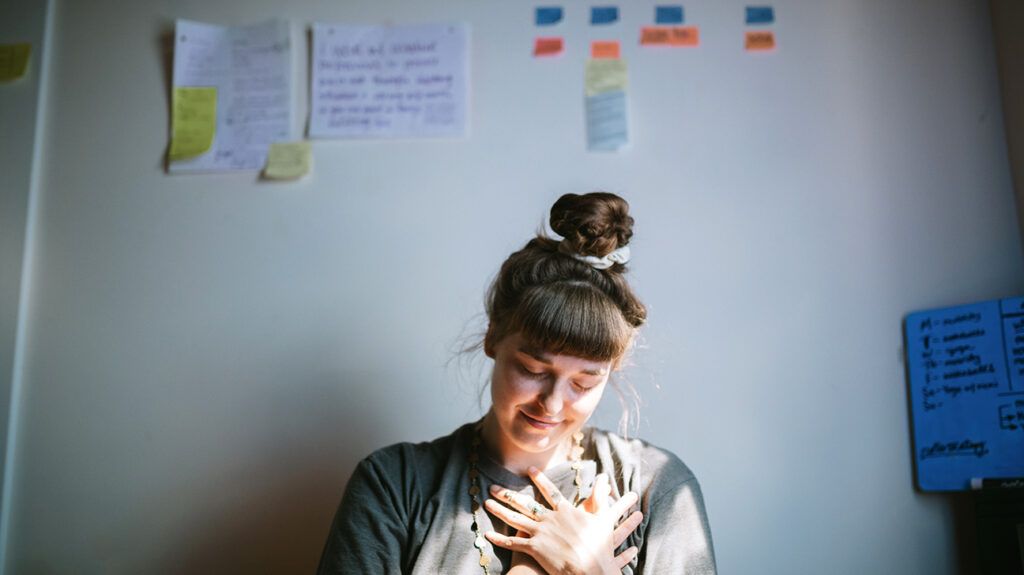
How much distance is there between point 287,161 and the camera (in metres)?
1.49

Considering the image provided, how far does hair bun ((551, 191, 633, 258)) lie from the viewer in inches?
44.4

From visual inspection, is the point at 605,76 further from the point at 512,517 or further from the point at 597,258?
the point at 512,517

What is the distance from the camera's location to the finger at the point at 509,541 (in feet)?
3.50

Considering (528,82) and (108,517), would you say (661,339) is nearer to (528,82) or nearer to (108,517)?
(528,82)

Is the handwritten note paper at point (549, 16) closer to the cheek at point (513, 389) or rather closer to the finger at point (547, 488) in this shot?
the cheek at point (513, 389)

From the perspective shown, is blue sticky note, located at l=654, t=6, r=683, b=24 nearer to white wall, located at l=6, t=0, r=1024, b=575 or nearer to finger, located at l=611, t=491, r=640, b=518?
white wall, located at l=6, t=0, r=1024, b=575

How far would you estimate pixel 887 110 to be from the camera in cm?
151

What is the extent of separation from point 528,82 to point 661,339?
642mm

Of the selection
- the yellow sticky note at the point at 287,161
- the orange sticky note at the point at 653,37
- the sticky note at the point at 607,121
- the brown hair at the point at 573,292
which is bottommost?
the brown hair at the point at 573,292

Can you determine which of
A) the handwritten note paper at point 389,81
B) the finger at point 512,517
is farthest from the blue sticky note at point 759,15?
the finger at point 512,517

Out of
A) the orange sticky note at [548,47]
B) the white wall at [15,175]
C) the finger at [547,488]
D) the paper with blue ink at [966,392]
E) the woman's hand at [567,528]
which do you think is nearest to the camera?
the woman's hand at [567,528]

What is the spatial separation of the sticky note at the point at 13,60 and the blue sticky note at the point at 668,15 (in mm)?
1413

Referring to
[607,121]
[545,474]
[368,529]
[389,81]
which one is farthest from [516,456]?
[389,81]

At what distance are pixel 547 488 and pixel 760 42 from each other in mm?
1095
